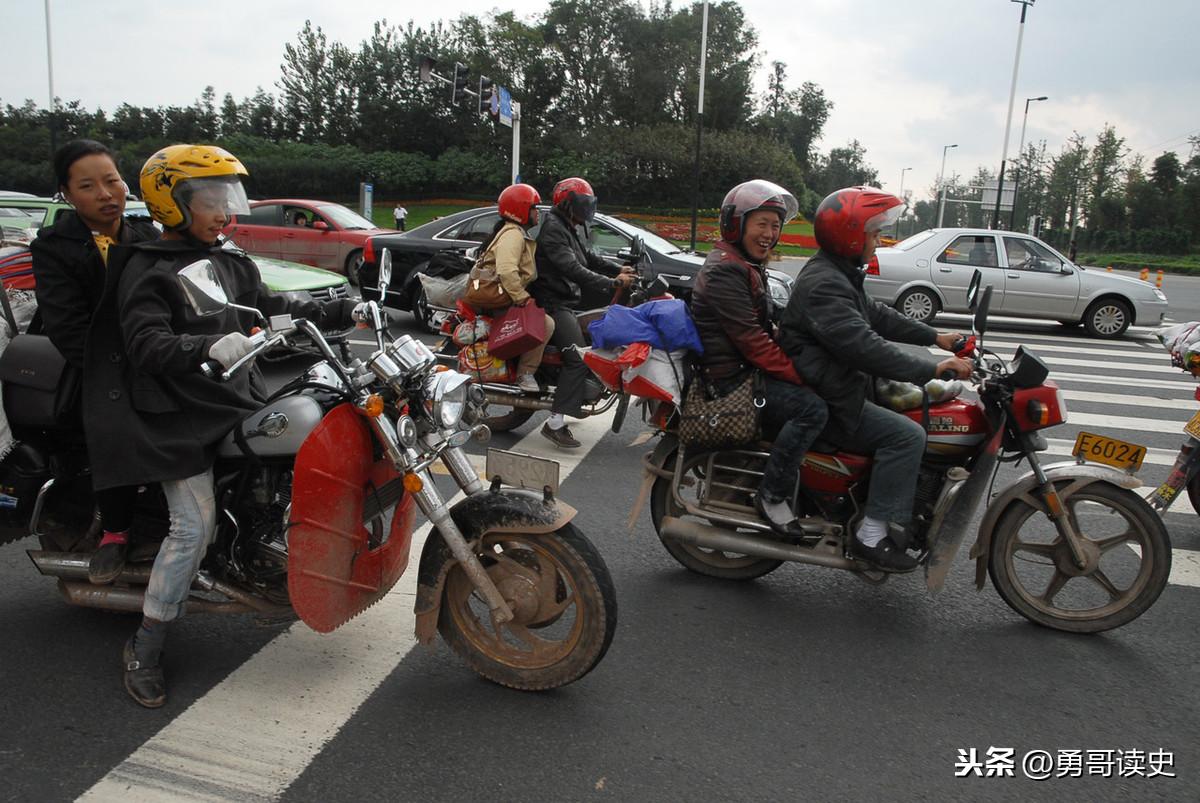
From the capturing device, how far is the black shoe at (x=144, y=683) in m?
3.07

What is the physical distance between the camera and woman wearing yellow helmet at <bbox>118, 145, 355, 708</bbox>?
2955mm

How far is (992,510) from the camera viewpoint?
3.77 meters

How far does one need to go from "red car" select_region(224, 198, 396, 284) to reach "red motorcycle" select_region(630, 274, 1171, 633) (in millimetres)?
12971

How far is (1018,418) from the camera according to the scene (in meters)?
3.67

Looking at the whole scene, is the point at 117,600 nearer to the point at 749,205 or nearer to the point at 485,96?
the point at 749,205

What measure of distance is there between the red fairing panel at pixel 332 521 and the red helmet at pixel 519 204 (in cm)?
370

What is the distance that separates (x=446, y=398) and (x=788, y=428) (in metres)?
1.59

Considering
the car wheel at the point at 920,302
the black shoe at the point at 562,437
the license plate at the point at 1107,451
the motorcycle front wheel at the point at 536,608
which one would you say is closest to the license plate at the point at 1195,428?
the license plate at the point at 1107,451

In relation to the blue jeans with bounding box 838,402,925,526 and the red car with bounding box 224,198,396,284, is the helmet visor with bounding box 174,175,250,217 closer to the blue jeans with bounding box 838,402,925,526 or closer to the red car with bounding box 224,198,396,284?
the blue jeans with bounding box 838,402,925,526

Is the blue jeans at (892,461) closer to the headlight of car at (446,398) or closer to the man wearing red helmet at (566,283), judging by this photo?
the headlight of car at (446,398)

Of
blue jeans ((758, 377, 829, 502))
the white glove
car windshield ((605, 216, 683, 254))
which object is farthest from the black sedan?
the white glove

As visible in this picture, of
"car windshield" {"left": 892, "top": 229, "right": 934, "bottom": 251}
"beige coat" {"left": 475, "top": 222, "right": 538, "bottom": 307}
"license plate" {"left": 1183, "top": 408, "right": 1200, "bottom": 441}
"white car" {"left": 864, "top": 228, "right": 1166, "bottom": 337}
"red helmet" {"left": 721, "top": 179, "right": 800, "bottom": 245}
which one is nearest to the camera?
"red helmet" {"left": 721, "top": 179, "right": 800, "bottom": 245}

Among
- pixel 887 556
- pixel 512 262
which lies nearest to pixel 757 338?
pixel 887 556

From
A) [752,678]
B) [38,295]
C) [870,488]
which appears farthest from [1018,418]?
[38,295]
